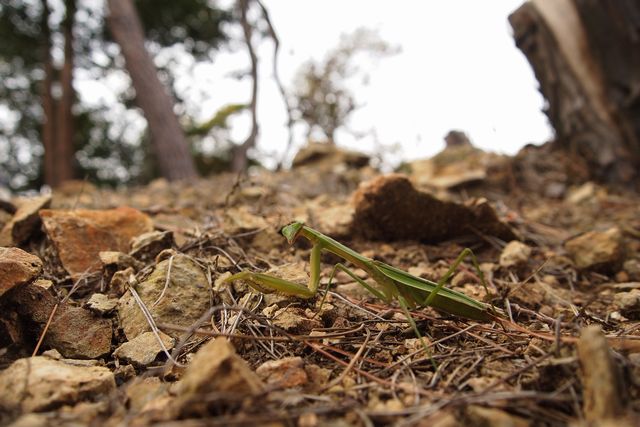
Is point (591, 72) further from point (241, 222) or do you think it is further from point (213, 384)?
point (213, 384)

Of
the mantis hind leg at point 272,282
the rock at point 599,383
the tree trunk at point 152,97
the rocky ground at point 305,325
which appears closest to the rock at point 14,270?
the rocky ground at point 305,325

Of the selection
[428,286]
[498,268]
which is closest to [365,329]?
[428,286]

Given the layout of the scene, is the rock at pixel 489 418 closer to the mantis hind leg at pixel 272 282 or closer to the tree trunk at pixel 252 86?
the mantis hind leg at pixel 272 282

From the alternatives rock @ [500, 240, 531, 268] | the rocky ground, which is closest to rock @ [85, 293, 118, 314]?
the rocky ground

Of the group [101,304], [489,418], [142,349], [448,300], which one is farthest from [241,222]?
[489,418]

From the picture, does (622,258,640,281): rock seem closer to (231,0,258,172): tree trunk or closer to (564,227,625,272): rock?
(564,227,625,272): rock

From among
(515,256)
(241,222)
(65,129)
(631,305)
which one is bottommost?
(631,305)
